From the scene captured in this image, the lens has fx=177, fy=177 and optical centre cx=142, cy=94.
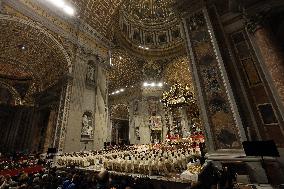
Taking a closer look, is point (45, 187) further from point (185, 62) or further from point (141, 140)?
point (185, 62)

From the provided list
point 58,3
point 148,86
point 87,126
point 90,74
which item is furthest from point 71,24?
point 148,86

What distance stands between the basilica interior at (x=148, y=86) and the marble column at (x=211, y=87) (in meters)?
0.03

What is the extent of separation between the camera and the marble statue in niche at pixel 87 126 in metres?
11.9

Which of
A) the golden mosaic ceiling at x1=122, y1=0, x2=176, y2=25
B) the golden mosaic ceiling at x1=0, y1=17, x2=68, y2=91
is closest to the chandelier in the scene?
the golden mosaic ceiling at x1=0, y1=17, x2=68, y2=91

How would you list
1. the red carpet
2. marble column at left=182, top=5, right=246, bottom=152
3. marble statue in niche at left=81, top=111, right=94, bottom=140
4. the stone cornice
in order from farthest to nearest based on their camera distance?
marble statue in niche at left=81, top=111, right=94, bottom=140 < the stone cornice < the red carpet < marble column at left=182, top=5, right=246, bottom=152

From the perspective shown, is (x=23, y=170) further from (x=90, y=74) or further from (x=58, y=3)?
(x=58, y=3)

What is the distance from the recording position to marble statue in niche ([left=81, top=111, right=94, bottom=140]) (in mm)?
11906

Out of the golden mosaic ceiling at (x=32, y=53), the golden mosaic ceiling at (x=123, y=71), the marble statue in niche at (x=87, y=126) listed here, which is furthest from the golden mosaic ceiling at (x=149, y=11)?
the marble statue in niche at (x=87, y=126)

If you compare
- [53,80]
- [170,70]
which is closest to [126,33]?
[170,70]

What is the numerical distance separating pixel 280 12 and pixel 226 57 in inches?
74.5

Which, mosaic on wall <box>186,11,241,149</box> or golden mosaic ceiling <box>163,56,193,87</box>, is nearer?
mosaic on wall <box>186,11,241,149</box>

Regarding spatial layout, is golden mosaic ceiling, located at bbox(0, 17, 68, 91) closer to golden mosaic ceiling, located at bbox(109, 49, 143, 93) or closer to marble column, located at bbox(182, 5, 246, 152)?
golden mosaic ceiling, located at bbox(109, 49, 143, 93)

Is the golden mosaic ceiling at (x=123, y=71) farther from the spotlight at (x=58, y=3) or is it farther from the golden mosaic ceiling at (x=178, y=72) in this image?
the spotlight at (x=58, y=3)

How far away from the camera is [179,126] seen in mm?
20703
